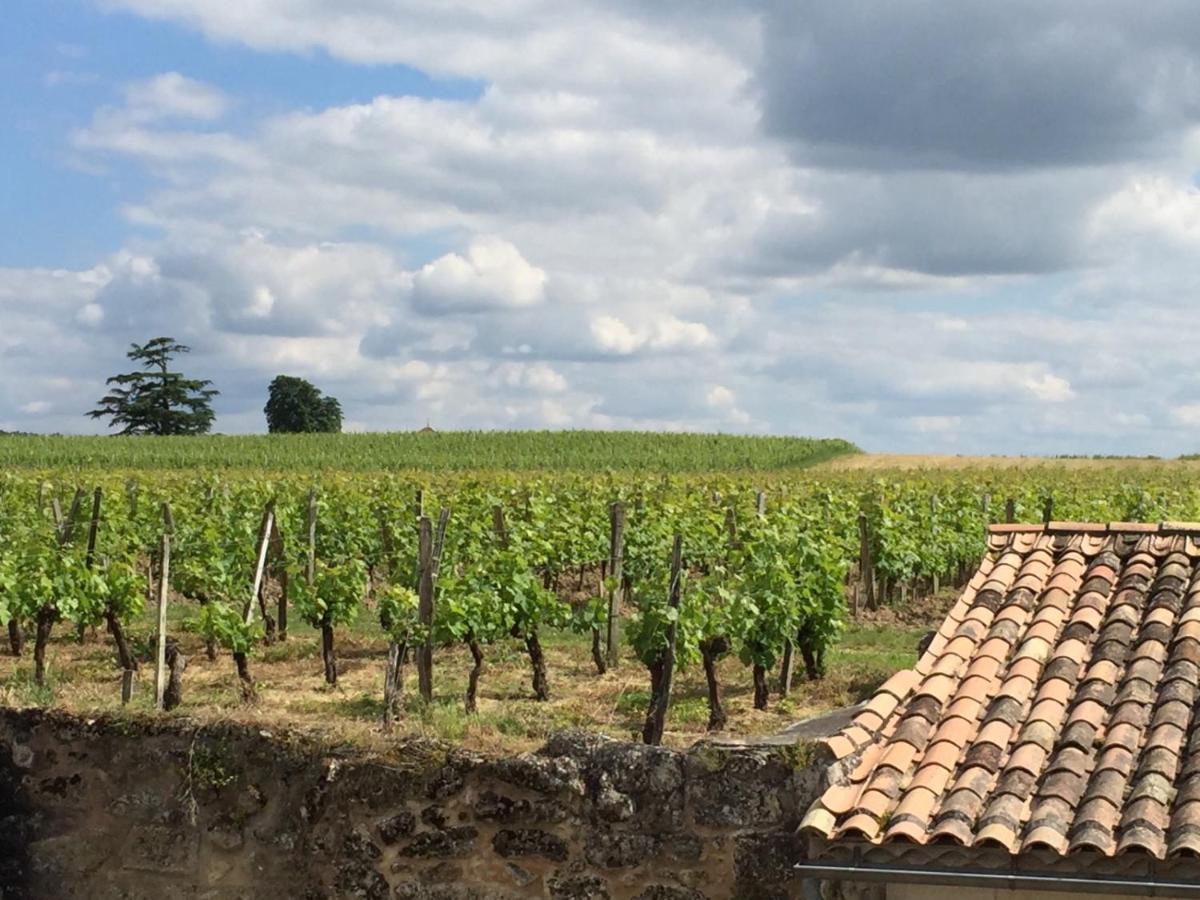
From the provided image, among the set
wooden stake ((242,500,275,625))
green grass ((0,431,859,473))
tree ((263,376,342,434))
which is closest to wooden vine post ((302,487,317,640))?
wooden stake ((242,500,275,625))

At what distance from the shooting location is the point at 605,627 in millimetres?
17500

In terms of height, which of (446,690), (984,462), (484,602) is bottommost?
(446,690)

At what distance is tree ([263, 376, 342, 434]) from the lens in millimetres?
75125

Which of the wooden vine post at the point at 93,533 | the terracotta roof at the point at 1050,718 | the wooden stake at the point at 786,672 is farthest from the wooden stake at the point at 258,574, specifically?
the terracotta roof at the point at 1050,718

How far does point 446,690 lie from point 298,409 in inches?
2460

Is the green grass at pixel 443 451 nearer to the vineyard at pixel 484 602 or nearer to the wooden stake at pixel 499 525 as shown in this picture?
the vineyard at pixel 484 602

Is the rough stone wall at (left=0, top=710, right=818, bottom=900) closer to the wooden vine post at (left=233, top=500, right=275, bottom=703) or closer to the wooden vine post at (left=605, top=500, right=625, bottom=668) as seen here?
the wooden vine post at (left=233, top=500, right=275, bottom=703)

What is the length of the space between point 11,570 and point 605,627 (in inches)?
256

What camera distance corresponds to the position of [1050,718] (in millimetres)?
7152

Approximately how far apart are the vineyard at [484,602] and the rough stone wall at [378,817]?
52 centimetres

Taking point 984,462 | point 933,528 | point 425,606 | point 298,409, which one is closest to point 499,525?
point 425,606

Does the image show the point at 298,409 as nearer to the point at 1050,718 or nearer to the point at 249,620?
the point at 249,620

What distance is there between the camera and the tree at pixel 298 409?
75125 mm

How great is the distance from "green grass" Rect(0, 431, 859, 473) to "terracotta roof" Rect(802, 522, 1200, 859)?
33.1 metres
